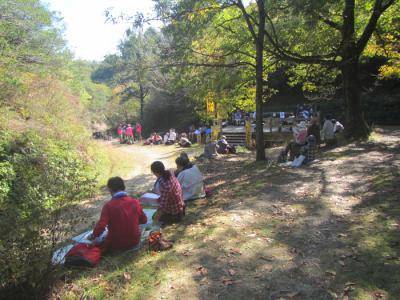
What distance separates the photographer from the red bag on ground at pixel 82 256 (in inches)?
173

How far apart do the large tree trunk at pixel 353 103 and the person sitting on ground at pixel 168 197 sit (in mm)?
9020

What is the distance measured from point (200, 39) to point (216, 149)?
5547mm

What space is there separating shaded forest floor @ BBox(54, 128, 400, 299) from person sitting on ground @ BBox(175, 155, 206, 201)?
198 mm

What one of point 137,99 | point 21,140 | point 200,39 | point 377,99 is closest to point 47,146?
point 21,140

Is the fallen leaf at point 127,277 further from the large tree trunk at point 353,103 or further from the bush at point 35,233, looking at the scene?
the large tree trunk at point 353,103

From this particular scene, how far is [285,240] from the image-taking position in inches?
190

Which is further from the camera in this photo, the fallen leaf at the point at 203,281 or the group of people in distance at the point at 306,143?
the group of people in distance at the point at 306,143

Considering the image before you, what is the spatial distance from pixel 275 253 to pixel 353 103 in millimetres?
9925

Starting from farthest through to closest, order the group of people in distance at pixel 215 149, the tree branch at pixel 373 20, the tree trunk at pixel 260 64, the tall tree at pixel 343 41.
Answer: the group of people in distance at pixel 215 149 < the tall tree at pixel 343 41 < the tree branch at pixel 373 20 < the tree trunk at pixel 260 64

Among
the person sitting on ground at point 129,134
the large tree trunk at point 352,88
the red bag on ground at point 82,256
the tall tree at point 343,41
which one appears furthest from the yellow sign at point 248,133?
the red bag on ground at point 82,256

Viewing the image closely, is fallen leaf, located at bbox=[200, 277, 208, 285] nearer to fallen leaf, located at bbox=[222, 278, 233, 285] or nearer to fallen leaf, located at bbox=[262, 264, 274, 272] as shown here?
fallen leaf, located at bbox=[222, 278, 233, 285]

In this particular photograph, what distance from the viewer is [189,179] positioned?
24.2 feet

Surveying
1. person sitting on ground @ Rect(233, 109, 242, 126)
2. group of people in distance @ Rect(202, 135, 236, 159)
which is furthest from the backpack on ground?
person sitting on ground @ Rect(233, 109, 242, 126)

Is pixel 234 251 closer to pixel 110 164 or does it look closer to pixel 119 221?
pixel 119 221
